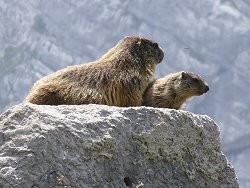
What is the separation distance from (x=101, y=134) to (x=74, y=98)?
2.08 metres

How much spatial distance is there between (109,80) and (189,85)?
2918 millimetres

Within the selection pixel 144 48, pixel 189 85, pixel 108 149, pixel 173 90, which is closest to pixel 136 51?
pixel 144 48

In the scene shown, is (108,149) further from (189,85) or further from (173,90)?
(189,85)

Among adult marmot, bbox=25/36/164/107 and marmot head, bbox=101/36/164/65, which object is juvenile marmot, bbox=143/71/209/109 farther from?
marmot head, bbox=101/36/164/65

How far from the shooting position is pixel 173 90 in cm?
1366

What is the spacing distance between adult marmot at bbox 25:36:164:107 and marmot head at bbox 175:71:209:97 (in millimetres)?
1053

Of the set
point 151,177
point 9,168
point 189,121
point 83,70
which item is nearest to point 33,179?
point 9,168

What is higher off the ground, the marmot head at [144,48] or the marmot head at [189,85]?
the marmot head at [144,48]

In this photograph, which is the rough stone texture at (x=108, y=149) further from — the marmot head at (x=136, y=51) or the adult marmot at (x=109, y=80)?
the marmot head at (x=136, y=51)

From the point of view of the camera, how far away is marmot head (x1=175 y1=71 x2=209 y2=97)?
13.8m

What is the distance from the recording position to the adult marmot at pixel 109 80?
1071 centimetres

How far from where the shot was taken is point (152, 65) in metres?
12.8

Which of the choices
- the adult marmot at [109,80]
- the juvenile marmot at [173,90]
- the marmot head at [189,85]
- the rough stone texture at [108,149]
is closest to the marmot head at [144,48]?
the adult marmot at [109,80]

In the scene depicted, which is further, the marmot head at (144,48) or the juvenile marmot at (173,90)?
the juvenile marmot at (173,90)
